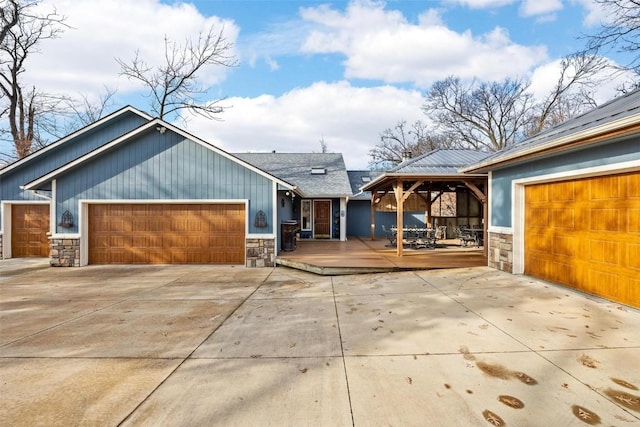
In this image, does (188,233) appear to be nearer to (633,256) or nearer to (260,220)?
(260,220)

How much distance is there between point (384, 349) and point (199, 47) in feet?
67.0

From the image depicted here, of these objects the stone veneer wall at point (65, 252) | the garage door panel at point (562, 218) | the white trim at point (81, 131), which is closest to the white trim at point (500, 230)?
the garage door panel at point (562, 218)

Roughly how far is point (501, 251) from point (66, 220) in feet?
39.6

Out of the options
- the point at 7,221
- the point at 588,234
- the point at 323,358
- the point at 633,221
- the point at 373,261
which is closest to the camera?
the point at 323,358

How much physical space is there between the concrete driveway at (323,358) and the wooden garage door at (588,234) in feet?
1.33

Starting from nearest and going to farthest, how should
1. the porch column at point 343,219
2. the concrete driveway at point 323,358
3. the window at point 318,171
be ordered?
the concrete driveway at point 323,358, the porch column at point 343,219, the window at point 318,171

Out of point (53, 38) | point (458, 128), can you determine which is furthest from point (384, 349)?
point (458, 128)

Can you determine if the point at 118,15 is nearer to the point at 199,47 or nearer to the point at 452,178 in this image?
the point at 199,47

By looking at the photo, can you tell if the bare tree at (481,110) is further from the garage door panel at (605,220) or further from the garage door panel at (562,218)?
the garage door panel at (605,220)

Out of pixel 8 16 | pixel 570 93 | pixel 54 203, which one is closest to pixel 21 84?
pixel 8 16

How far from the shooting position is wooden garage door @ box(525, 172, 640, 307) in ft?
15.3

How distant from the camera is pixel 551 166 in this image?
6051 mm

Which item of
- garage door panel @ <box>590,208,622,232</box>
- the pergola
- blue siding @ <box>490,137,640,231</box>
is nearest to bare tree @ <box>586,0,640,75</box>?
the pergola

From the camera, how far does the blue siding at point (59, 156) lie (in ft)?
37.6
